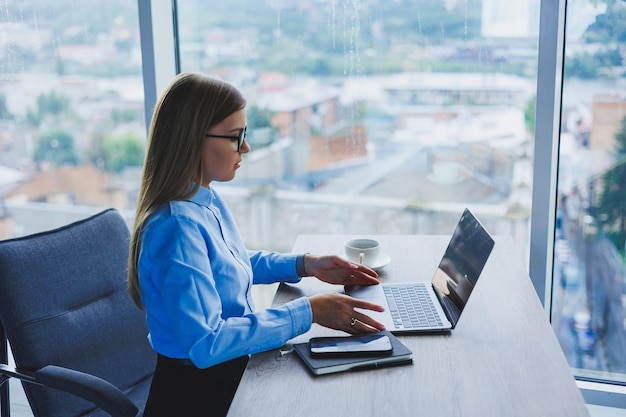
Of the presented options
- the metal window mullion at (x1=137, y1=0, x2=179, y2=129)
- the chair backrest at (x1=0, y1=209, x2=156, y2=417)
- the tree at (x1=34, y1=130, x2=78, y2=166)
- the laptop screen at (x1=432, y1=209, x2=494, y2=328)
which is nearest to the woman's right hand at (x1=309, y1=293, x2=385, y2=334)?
the laptop screen at (x1=432, y1=209, x2=494, y2=328)

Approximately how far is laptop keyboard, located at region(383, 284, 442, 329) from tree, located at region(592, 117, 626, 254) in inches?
35.4

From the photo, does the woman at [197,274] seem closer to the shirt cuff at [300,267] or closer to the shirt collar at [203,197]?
the shirt collar at [203,197]

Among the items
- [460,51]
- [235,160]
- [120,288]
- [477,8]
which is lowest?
[120,288]

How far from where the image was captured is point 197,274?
4.23 ft

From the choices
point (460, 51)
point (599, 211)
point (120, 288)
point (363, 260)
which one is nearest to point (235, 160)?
point (363, 260)

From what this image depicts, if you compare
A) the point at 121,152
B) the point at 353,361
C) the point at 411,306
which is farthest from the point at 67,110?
the point at 353,361

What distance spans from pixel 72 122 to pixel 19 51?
1.14 ft

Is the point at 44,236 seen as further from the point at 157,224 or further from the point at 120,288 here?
the point at 157,224

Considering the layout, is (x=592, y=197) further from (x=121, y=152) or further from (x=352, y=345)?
(x=121, y=152)

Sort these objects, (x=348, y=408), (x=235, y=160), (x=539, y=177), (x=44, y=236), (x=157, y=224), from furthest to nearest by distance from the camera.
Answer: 1. (x=539, y=177)
2. (x=44, y=236)
3. (x=235, y=160)
4. (x=157, y=224)
5. (x=348, y=408)

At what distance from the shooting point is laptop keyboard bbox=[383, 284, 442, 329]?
1488 mm

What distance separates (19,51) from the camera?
277cm

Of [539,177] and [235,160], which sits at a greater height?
[235,160]

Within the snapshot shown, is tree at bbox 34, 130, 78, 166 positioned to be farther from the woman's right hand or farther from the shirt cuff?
the woman's right hand
